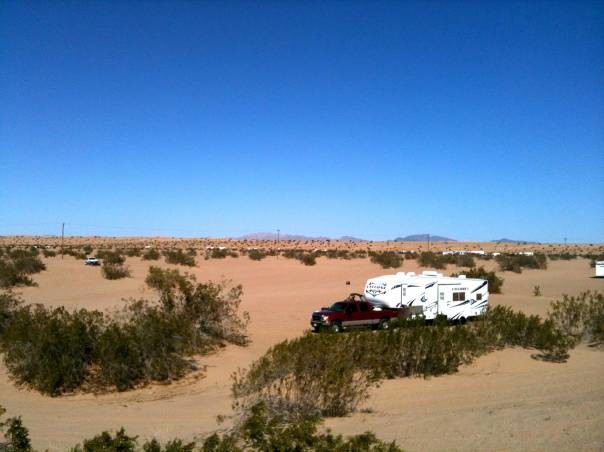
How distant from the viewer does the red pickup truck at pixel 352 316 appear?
20.3 m

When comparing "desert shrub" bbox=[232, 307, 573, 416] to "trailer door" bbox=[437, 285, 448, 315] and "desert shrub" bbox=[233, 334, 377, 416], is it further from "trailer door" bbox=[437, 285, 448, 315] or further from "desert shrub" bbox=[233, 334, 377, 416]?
"trailer door" bbox=[437, 285, 448, 315]

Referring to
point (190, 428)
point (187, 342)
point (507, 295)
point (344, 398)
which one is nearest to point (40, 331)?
point (187, 342)

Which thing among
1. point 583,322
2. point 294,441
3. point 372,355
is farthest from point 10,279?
point 583,322

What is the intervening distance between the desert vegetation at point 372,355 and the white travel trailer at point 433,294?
4919 millimetres

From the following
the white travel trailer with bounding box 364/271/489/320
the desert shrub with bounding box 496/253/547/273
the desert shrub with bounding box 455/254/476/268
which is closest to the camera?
the white travel trailer with bounding box 364/271/489/320

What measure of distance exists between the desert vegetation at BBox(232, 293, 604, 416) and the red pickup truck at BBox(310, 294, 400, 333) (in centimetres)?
516

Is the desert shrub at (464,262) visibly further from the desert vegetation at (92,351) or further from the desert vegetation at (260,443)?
the desert vegetation at (260,443)

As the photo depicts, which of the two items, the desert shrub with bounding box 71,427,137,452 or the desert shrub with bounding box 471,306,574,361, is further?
the desert shrub with bounding box 471,306,574,361

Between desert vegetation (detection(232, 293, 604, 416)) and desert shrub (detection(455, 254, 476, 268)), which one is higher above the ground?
desert shrub (detection(455, 254, 476, 268))

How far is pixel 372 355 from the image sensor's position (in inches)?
478

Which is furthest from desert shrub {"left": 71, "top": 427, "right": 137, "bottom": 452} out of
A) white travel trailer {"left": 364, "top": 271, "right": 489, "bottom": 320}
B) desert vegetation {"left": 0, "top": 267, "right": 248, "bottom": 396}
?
white travel trailer {"left": 364, "top": 271, "right": 489, "bottom": 320}

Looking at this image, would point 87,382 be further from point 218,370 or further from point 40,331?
point 218,370

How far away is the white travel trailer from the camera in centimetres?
2283

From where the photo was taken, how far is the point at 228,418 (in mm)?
9562
